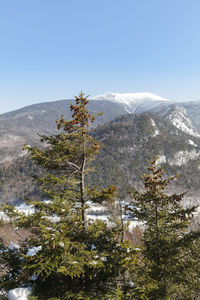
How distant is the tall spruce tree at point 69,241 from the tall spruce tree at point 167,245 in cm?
166

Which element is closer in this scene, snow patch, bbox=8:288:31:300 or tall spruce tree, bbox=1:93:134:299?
snow patch, bbox=8:288:31:300

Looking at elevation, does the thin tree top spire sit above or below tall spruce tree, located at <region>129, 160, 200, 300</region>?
above

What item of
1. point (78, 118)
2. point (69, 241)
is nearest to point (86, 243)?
point (69, 241)

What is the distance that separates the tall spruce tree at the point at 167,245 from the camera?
8774mm

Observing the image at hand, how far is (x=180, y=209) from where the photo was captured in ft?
32.0

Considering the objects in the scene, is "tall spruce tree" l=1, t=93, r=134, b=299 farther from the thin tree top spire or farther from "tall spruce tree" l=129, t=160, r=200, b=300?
"tall spruce tree" l=129, t=160, r=200, b=300

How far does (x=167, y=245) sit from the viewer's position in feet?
29.8

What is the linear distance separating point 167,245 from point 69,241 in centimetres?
489

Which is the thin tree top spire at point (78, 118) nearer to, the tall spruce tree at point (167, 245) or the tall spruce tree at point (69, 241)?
the tall spruce tree at point (69, 241)

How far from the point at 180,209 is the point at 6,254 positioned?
8.46m

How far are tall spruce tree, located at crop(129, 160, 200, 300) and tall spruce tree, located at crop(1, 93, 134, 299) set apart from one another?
166 centimetres

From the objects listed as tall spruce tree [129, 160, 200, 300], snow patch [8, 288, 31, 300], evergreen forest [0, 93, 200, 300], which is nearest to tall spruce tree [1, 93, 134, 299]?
evergreen forest [0, 93, 200, 300]

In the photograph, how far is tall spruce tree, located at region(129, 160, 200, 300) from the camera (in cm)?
877

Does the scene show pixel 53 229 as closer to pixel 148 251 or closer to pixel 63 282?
pixel 63 282
